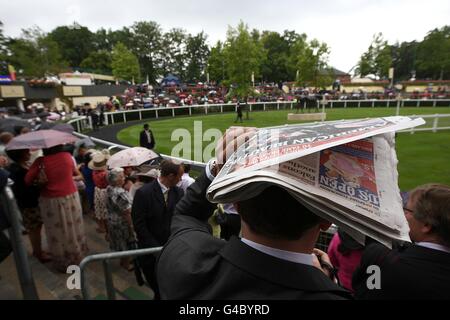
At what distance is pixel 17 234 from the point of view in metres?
3.14

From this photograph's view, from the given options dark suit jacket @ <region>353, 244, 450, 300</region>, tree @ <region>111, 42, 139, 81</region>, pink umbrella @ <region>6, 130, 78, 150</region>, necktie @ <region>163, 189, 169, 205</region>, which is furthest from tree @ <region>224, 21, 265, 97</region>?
tree @ <region>111, 42, 139, 81</region>

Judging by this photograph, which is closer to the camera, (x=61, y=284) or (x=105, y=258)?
(x=105, y=258)

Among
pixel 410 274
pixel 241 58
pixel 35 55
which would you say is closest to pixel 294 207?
pixel 410 274

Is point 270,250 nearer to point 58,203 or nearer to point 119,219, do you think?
point 119,219

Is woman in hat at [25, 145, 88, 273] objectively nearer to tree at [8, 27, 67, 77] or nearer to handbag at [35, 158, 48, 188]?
handbag at [35, 158, 48, 188]

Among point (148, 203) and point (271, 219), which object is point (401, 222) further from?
point (148, 203)

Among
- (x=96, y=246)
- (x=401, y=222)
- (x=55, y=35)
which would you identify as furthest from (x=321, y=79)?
(x=55, y=35)

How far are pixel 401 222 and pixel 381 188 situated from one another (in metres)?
0.12

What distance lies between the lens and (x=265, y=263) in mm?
972

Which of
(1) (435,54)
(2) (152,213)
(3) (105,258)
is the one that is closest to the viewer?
(3) (105,258)

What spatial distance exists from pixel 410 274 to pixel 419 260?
0.12 meters

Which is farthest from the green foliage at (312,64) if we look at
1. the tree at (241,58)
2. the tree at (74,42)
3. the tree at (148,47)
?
the tree at (74,42)

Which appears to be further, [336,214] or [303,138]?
[303,138]

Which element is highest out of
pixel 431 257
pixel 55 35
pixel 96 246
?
pixel 55 35
